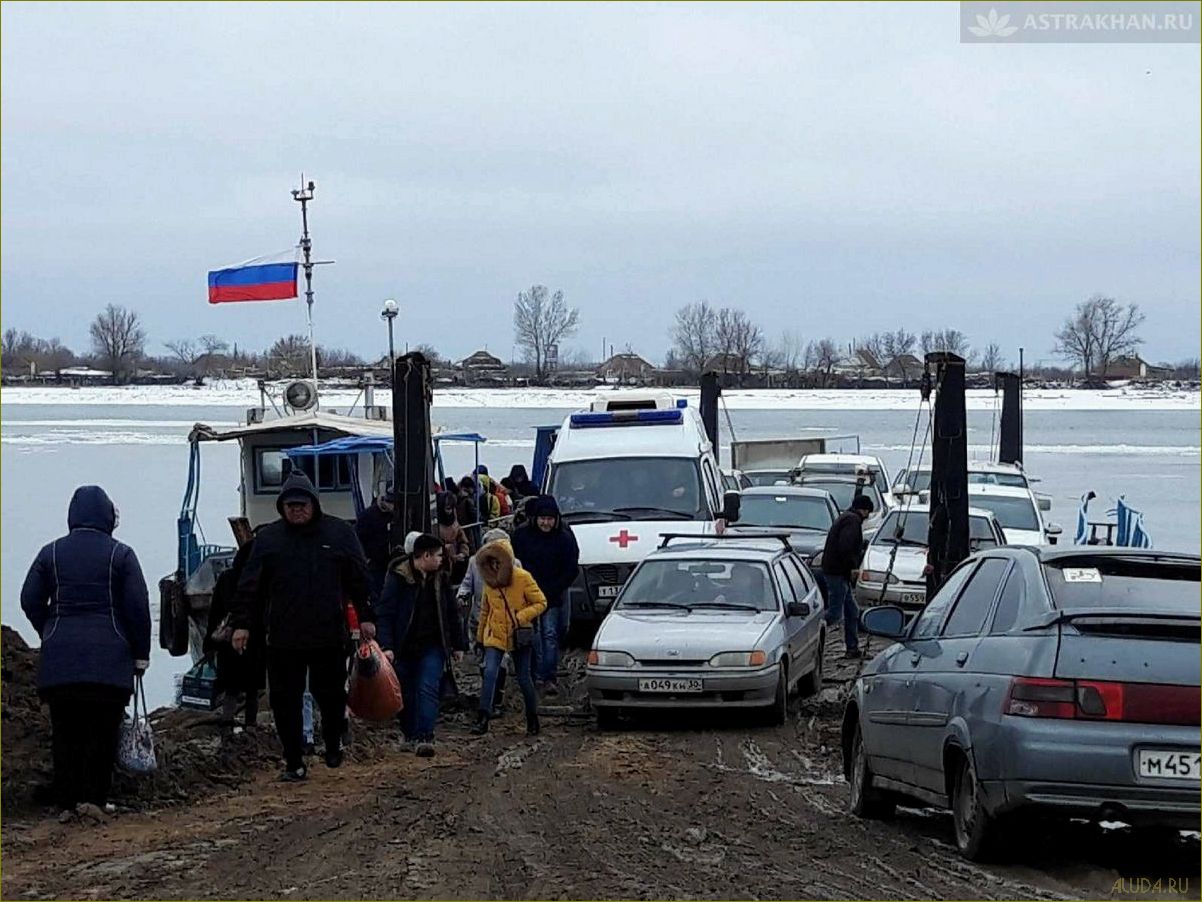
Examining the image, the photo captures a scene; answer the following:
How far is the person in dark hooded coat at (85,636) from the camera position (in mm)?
9055

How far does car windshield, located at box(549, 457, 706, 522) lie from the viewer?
65.6ft

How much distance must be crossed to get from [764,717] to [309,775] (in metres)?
4.41

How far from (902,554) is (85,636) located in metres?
14.5

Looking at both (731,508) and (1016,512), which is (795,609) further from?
(1016,512)

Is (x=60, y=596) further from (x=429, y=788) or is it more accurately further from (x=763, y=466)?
(x=763, y=466)

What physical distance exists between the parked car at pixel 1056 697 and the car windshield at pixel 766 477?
2316 centimetres

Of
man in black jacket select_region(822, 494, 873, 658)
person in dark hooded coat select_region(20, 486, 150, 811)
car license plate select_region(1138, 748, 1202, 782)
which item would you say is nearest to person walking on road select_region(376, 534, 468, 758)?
person in dark hooded coat select_region(20, 486, 150, 811)

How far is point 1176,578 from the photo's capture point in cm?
770

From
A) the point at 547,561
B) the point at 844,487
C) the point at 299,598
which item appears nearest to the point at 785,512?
the point at 844,487

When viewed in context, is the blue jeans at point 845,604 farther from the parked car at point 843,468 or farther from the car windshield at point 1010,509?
the parked car at point 843,468

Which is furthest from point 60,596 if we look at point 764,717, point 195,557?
point 195,557

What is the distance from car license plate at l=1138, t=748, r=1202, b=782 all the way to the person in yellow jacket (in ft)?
22.3

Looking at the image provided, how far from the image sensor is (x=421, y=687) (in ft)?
39.7

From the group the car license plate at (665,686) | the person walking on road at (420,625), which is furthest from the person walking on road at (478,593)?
the car license plate at (665,686)
